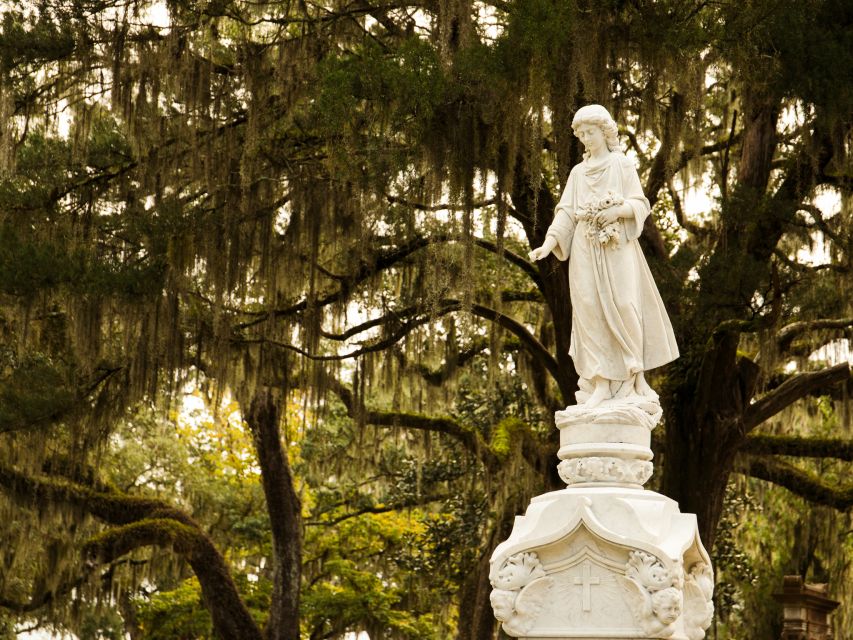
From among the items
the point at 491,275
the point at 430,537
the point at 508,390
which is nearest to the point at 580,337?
the point at 491,275

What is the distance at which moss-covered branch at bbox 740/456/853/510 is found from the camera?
16266 mm

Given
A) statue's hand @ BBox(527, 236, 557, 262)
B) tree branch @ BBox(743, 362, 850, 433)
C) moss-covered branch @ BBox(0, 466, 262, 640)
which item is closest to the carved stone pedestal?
statue's hand @ BBox(527, 236, 557, 262)

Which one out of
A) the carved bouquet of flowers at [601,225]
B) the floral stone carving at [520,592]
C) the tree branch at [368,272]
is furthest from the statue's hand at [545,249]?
the tree branch at [368,272]

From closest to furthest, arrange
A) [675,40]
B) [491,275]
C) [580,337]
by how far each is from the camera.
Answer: [580,337] → [675,40] → [491,275]

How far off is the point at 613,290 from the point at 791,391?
282 inches

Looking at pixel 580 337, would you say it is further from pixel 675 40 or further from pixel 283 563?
pixel 283 563

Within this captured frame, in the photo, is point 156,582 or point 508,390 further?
point 156,582

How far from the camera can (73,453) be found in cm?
1534

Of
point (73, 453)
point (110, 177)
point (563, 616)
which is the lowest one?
point (563, 616)

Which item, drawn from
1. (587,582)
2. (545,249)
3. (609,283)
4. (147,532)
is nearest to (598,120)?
(545,249)

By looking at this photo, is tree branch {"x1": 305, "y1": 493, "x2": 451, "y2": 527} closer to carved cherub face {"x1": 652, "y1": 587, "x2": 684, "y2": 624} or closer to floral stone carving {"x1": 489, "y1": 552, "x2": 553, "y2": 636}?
floral stone carving {"x1": 489, "y1": 552, "x2": 553, "y2": 636}

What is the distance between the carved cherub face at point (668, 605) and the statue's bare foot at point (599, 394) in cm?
107

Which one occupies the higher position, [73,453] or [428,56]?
[428,56]

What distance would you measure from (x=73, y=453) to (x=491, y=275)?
5.01 m
